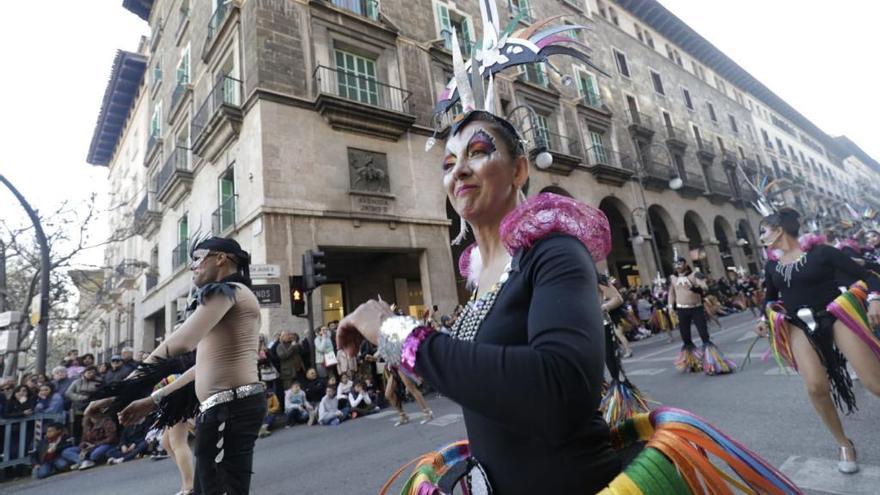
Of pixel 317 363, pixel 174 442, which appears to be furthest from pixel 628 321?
pixel 174 442

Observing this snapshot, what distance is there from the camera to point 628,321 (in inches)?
567

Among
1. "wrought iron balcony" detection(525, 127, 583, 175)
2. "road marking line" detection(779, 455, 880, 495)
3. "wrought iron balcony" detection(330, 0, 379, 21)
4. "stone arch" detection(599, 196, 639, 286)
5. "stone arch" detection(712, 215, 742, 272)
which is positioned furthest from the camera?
"stone arch" detection(712, 215, 742, 272)

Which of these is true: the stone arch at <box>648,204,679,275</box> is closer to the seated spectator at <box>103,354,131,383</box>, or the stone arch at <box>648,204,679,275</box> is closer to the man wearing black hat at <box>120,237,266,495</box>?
the seated spectator at <box>103,354,131,383</box>

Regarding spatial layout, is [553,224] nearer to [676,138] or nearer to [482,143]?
[482,143]

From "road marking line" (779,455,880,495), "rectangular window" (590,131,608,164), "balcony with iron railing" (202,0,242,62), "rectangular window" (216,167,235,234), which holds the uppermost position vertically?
"balcony with iron railing" (202,0,242,62)

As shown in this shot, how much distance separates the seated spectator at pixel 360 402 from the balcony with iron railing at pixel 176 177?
11552 millimetres

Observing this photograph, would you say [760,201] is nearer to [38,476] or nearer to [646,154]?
[38,476]

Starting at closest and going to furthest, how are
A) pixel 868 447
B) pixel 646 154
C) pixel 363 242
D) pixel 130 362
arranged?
pixel 868 447, pixel 130 362, pixel 363 242, pixel 646 154

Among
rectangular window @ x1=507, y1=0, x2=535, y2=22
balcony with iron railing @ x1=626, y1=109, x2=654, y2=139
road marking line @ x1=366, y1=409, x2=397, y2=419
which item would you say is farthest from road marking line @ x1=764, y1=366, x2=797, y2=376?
balcony with iron railing @ x1=626, y1=109, x2=654, y2=139

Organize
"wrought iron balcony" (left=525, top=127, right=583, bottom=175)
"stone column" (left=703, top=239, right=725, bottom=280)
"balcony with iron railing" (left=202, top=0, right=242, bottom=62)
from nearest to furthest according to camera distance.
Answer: "balcony with iron railing" (left=202, top=0, right=242, bottom=62)
"wrought iron balcony" (left=525, top=127, right=583, bottom=175)
"stone column" (left=703, top=239, right=725, bottom=280)

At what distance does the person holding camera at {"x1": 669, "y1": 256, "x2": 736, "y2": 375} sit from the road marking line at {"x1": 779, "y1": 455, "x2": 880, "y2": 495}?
3.86 meters

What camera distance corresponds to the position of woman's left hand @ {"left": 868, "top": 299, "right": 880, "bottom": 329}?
3.24 metres

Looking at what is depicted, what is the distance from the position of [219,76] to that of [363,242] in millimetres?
7437

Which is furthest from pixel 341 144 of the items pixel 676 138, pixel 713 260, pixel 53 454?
pixel 713 260
